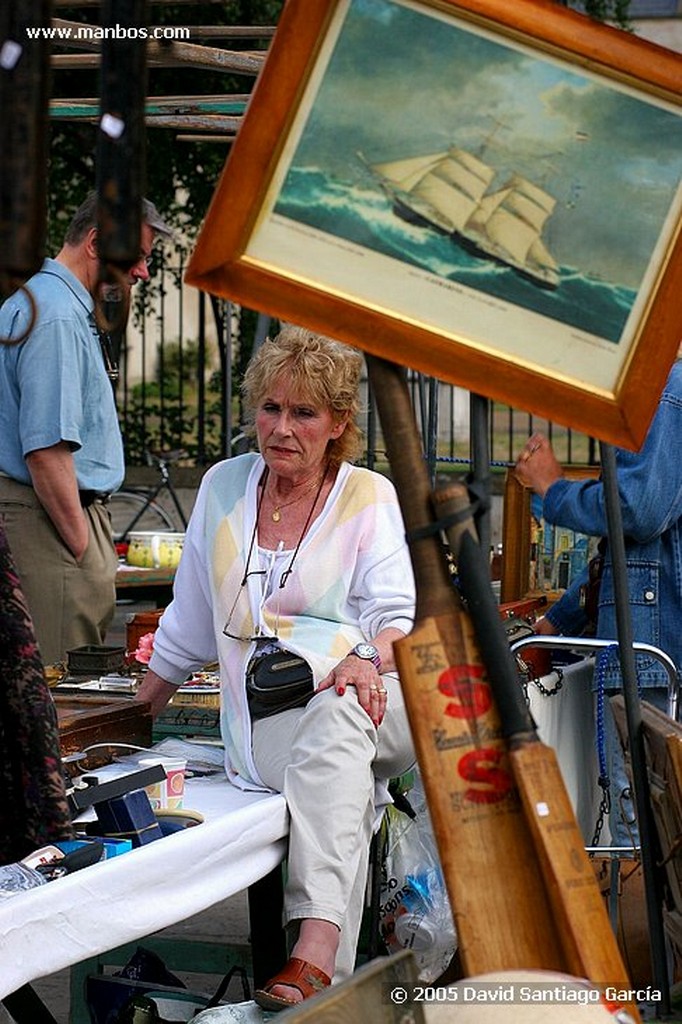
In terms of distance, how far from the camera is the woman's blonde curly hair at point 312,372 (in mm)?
3189

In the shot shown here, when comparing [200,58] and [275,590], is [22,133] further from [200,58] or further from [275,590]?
[200,58]

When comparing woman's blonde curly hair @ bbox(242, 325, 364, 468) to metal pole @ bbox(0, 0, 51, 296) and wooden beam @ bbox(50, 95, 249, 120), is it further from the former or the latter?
metal pole @ bbox(0, 0, 51, 296)

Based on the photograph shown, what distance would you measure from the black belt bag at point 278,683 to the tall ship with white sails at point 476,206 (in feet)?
5.42

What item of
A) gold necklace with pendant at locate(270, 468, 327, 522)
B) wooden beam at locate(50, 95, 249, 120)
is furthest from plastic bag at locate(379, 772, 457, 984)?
wooden beam at locate(50, 95, 249, 120)

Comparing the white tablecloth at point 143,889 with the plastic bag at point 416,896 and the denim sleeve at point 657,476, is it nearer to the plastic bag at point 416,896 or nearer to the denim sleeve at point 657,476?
the plastic bag at point 416,896

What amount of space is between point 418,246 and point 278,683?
66.4 inches

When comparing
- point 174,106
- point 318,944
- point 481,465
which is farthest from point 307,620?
point 174,106

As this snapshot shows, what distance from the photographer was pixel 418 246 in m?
1.48

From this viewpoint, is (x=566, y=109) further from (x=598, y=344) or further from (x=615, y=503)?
(x=615, y=503)

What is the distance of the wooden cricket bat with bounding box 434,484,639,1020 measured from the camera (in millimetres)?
1430

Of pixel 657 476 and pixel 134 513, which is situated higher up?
pixel 657 476

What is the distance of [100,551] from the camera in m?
4.16

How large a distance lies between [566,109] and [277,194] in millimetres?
303

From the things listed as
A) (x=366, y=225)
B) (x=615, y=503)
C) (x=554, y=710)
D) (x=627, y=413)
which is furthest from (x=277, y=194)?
(x=554, y=710)
